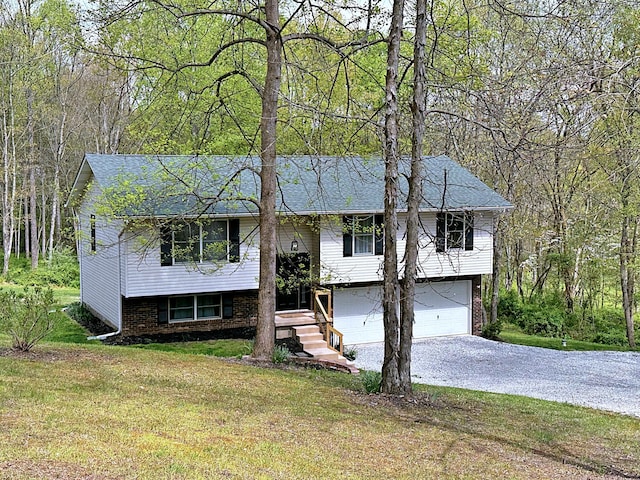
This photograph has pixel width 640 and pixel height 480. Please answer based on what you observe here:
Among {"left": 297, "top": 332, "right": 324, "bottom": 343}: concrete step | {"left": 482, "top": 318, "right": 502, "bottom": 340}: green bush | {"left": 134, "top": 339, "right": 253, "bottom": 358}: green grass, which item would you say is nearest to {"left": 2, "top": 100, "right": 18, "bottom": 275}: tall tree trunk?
{"left": 134, "top": 339, "right": 253, "bottom": 358}: green grass

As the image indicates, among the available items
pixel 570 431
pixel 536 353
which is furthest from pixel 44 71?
pixel 570 431

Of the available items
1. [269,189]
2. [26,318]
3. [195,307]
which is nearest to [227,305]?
[195,307]

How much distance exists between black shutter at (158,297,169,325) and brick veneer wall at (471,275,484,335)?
10.5m

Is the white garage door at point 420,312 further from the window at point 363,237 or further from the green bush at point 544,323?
the green bush at point 544,323

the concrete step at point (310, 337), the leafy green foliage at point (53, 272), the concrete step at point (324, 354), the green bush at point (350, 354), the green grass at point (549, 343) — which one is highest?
the leafy green foliage at point (53, 272)

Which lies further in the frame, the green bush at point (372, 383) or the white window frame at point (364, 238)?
the white window frame at point (364, 238)

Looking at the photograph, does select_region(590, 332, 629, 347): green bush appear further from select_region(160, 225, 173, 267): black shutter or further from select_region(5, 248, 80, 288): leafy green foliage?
select_region(5, 248, 80, 288): leafy green foliage

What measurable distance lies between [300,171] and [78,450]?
1668 cm

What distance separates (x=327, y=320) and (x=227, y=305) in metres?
3.11

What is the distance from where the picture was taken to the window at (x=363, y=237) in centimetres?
2022

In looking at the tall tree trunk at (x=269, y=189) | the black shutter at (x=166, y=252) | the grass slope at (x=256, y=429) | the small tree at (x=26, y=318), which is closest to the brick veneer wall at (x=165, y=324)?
the black shutter at (x=166, y=252)

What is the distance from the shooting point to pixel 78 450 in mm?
5582

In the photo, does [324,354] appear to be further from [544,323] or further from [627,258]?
[627,258]

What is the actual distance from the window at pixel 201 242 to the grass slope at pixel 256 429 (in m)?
6.36
